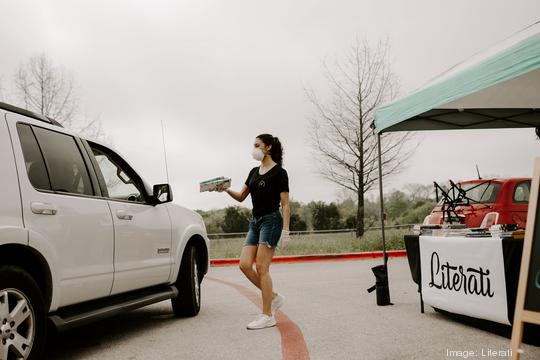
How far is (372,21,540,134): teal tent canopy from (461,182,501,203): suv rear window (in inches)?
88.7

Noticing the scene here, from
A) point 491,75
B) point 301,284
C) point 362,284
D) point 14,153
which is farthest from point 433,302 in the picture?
point 14,153

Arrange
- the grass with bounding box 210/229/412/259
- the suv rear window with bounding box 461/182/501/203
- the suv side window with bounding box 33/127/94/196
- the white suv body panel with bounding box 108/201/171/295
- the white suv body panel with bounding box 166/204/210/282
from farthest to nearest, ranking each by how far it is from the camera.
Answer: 1. the grass with bounding box 210/229/412/259
2. the suv rear window with bounding box 461/182/501/203
3. the white suv body panel with bounding box 166/204/210/282
4. the white suv body panel with bounding box 108/201/171/295
5. the suv side window with bounding box 33/127/94/196

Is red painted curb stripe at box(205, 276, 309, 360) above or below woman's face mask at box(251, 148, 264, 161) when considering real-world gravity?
below

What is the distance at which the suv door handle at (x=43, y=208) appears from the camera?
12.0 feet

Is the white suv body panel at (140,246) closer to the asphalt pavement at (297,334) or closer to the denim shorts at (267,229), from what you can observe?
the asphalt pavement at (297,334)

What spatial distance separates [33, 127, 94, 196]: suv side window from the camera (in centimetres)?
412

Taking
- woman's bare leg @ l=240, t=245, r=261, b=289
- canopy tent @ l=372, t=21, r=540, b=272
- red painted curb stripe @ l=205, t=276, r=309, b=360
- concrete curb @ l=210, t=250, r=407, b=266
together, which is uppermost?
canopy tent @ l=372, t=21, r=540, b=272

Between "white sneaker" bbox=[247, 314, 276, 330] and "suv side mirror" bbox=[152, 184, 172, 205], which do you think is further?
"suv side mirror" bbox=[152, 184, 172, 205]

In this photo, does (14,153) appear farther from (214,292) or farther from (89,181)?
(214,292)

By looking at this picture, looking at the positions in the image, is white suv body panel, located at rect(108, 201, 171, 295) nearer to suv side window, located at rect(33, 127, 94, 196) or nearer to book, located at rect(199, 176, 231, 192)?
suv side window, located at rect(33, 127, 94, 196)

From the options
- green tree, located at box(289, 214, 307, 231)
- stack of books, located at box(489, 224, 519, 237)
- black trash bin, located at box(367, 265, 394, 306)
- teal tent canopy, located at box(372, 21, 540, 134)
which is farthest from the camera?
green tree, located at box(289, 214, 307, 231)

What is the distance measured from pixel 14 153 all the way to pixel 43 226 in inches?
21.4

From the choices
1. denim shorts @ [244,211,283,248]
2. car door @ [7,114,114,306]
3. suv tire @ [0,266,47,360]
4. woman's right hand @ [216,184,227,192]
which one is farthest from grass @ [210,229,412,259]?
suv tire @ [0,266,47,360]

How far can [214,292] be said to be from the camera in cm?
861
